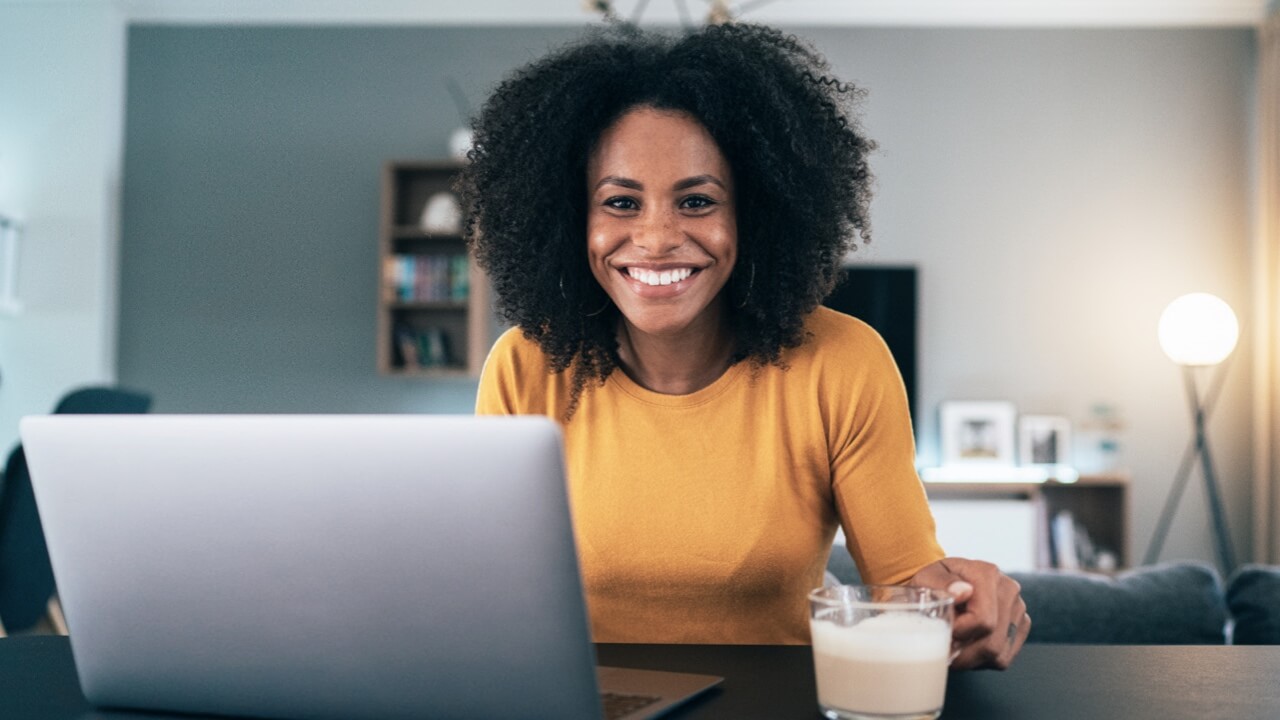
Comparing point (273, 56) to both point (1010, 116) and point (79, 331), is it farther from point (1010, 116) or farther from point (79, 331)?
point (1010, 116)

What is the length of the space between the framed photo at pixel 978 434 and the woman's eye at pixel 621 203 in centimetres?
337

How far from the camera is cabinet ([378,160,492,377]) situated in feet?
14.2

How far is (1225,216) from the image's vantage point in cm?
445

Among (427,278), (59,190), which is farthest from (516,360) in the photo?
(59,190)

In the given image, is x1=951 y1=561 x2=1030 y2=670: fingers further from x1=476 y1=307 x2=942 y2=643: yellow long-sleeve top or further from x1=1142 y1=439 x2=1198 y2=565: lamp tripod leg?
x1=1142 y1=439 x2=1198 y2=565: lamp tripod leg

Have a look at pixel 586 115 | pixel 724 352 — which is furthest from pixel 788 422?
pixel 586 115

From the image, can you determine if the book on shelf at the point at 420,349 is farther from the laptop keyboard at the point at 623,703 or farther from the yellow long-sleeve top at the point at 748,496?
the laptop keyboard at the point at 623,703

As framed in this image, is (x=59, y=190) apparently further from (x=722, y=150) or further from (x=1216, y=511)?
(x=1216, y=511)

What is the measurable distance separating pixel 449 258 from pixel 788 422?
3271 millimetres

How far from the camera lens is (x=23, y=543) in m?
2.43

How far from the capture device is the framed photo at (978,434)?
4.35m

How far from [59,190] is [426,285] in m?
1.66

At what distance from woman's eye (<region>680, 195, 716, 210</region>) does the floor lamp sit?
331 cm

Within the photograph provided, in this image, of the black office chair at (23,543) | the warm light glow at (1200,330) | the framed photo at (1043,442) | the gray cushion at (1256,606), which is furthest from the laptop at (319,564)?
the framed photo at (1043,442)
